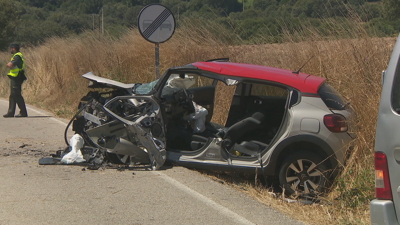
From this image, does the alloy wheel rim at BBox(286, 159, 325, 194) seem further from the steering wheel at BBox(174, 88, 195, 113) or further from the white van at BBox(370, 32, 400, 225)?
the white van at BBox(370, 32, 400, 225)

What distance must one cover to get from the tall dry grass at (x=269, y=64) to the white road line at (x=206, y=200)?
0.68 m

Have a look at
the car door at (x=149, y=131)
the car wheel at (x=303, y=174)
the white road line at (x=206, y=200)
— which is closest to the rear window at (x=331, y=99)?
the car wheel at (x=303, y=174)

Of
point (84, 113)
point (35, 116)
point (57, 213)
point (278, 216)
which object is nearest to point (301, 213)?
point (278, 216)

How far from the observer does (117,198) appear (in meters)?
5.27

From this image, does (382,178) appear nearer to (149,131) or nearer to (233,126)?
(233,126)

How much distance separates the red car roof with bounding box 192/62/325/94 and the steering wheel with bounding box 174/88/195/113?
59cm

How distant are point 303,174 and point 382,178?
2.36 metres

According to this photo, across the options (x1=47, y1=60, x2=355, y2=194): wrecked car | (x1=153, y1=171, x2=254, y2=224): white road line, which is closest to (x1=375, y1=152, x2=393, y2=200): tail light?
(x1=153, y1=171, x2=254, y2=224): white road line

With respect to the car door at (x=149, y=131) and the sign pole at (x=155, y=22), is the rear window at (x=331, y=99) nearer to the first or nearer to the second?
the car door at (x=149, y=131)

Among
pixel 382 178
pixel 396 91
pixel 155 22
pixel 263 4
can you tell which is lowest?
pixel 382 178

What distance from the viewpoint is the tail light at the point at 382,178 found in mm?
3291

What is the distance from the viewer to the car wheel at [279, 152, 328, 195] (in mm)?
5590

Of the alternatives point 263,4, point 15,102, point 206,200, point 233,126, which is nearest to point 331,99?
point 233,126

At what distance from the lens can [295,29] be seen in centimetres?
1034
